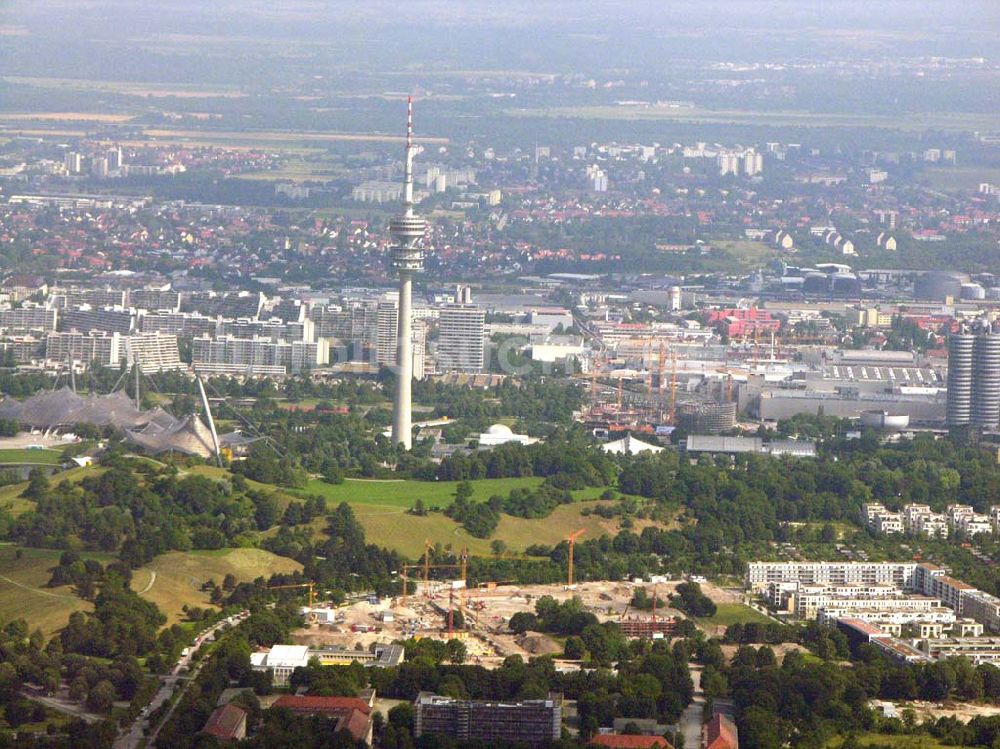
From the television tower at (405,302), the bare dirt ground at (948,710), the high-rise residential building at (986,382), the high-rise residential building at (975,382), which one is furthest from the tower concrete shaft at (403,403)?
the bare dirt ground at (948,710)

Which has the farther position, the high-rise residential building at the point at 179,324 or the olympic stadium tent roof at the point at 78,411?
the high-rise residential building at the point at 179,324

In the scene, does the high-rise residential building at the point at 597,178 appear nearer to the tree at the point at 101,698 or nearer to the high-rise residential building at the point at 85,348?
the high-rise residential building at the point at 85,348

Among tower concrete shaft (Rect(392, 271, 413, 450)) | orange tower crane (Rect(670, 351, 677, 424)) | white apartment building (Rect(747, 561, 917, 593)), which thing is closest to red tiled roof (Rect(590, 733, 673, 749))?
white apartment building (Rect(747, 561, 917, 593))

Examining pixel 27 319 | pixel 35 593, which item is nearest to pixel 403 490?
pixel 35 593

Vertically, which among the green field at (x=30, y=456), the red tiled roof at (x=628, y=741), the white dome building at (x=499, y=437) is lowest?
the white dome building at (x=499, y=437)

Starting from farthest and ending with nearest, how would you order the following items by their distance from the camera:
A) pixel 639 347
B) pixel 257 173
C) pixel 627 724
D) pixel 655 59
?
pixel 655 59 → pixel 257 173 → pixel 639 347 → pixel 627 724

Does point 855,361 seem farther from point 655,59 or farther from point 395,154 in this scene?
point 655,59

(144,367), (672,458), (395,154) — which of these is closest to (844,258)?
(395,154)
